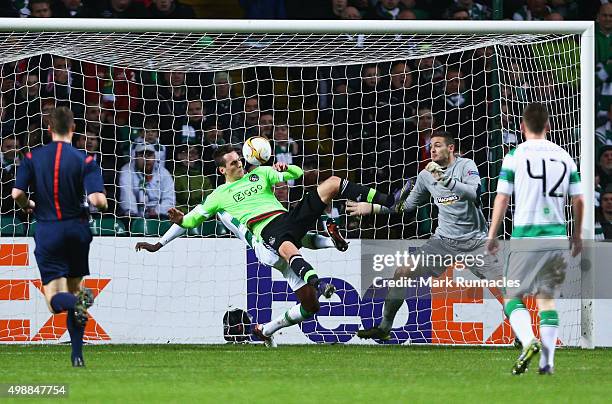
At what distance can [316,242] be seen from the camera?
13.1 meters

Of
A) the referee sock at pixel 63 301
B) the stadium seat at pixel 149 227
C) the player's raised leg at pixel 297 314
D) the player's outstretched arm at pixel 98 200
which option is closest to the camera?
the player's outstretched arm at pixel 98 200

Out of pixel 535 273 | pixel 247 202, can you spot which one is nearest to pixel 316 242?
pixel 247 202

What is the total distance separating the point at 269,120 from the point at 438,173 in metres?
2.57

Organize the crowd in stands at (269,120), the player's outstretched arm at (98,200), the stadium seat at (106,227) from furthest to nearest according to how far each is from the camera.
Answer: the crowd in stands at (269,120) < the stadium seat at (106,227) < the player's outstretched arm at (98,200)

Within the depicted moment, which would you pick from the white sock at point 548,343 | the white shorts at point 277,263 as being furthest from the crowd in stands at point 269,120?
the white sock at point 548,343

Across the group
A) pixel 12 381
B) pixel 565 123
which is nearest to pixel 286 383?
pixel 12 381

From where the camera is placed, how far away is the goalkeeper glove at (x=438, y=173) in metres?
12.0

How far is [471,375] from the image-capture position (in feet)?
29.2

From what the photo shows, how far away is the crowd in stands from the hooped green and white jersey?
4.71 metres

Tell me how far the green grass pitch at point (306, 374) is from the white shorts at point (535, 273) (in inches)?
23.1

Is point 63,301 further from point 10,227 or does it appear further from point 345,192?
point 10,227

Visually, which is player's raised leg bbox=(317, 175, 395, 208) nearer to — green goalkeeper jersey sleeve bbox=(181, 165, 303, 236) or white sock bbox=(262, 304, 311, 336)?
green goalkeeper jersey sleeve bbox=(181, 165, 303, 236)

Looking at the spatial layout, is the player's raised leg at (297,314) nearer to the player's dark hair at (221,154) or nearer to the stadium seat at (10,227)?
the player's dark hair at (221,154)

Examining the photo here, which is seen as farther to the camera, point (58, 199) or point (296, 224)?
point (296, 224)
